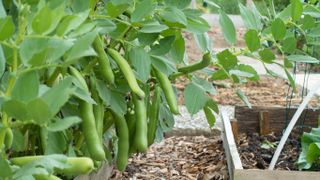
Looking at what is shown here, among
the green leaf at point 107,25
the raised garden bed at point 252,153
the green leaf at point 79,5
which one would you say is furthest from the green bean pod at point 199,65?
the raised garden bed at point 252,153

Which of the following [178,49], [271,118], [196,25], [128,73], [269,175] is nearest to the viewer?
[128,73]

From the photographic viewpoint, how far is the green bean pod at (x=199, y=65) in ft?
5.71

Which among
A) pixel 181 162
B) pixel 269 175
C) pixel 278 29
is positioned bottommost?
pixel 181 162

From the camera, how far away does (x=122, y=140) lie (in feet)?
5.59

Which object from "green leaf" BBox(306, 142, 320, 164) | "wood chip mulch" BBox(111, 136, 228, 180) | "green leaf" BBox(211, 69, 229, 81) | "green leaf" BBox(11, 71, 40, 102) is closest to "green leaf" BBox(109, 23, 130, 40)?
"green leaf" BBox(211, 69, 229, 81)

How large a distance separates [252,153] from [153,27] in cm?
175

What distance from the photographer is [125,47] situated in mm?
1708

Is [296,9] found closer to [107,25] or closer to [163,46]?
[163,46]

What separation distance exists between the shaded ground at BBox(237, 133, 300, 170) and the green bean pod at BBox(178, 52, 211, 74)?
3.63ft

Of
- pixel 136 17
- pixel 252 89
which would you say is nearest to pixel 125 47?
pixel 136 17

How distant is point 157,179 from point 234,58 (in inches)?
58.8

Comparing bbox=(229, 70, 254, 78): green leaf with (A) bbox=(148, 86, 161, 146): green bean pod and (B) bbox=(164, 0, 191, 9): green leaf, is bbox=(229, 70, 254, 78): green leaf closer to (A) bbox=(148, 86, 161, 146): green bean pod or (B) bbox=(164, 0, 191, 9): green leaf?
(A) bbox=(148, 86, 161, 146): green bean pod

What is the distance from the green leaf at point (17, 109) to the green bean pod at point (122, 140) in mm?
750

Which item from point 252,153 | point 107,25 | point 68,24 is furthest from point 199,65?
point 252,153
